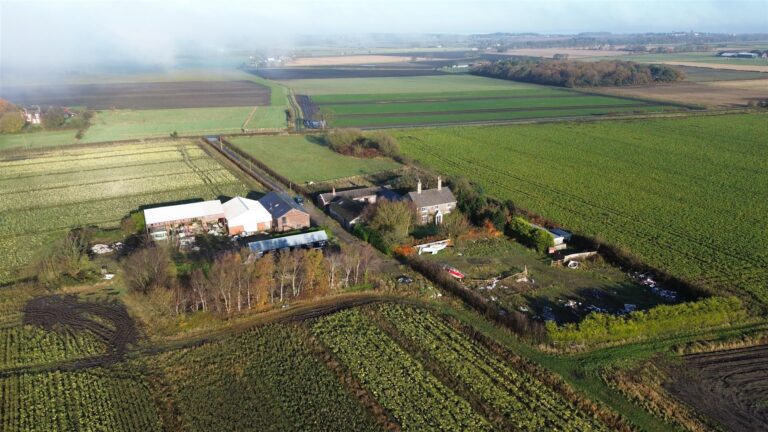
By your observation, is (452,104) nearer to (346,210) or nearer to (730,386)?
(346,210)

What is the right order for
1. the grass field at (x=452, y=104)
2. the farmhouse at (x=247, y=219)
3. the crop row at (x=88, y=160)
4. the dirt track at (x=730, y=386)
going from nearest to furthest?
the dirt track at (x=730, y=386) < the farmhouse at (x=247, y=219) < the crop row at (x=88, y=160) < the grass field at (x=452, y=104)

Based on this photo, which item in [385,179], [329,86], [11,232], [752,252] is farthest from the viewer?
[329,86]

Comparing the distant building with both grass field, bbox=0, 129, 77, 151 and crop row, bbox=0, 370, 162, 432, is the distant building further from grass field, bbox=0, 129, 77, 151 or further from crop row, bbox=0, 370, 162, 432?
crop row, bbox=0, 370, 162, 432

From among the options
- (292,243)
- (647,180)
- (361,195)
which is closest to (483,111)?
(647,180)

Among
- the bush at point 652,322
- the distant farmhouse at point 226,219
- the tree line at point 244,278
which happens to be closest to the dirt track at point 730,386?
the bush at point 652,322

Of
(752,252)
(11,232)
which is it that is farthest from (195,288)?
(752,252)

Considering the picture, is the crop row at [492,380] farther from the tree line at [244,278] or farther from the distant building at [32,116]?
the distant building at [32,116]

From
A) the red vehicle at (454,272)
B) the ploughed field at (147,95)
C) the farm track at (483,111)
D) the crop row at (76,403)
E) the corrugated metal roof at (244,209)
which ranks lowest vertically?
the crop row at (76,403)

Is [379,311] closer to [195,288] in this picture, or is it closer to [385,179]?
[195,288]
